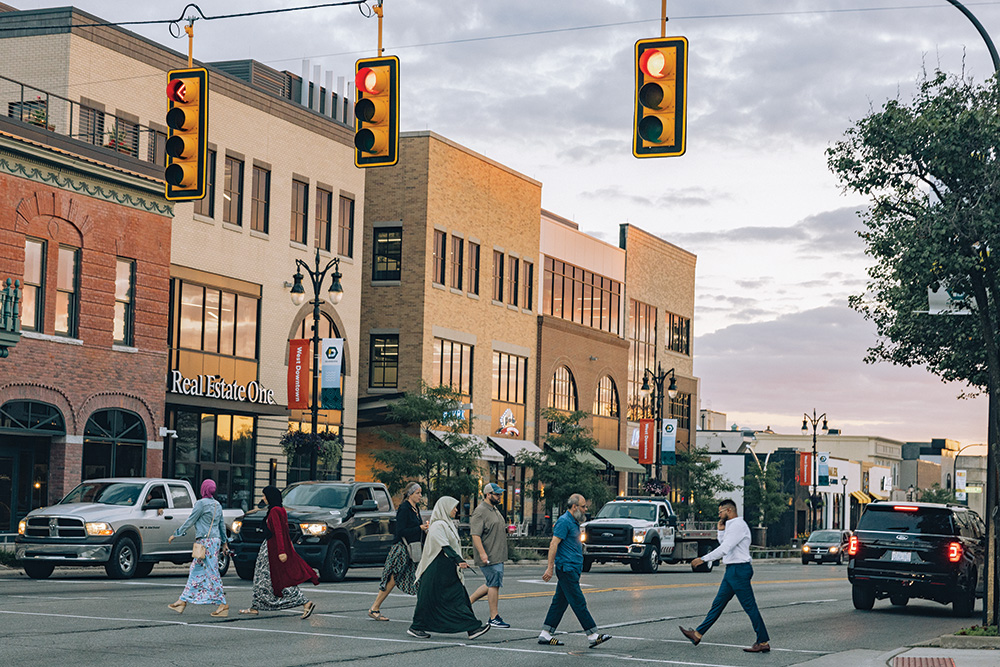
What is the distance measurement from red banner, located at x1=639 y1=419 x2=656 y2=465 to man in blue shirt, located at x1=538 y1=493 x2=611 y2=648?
40.7m

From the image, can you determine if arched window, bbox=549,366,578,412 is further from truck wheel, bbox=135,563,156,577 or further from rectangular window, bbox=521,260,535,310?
truck wheel, bbox=135,563,156,577

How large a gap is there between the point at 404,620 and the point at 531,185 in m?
45.1

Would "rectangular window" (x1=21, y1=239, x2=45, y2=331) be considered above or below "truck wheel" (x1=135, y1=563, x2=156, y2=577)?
above

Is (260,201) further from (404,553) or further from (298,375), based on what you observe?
(404,553)

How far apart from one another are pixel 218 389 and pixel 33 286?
29.2 ft

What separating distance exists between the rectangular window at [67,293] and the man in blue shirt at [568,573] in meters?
22.0

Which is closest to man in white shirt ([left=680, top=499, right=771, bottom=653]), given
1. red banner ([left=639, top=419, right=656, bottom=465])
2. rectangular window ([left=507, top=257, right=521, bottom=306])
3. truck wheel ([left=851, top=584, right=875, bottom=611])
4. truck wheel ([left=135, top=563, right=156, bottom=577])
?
truck wheel ([left=851, top=584, right=875, bottom=611])

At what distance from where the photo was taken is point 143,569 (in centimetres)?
2644

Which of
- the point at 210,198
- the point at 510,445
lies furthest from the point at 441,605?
the point at 510,445

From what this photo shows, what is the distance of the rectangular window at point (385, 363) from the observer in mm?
52656

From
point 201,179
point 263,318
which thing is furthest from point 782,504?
point 201,179

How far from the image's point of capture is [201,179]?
47.6 feet

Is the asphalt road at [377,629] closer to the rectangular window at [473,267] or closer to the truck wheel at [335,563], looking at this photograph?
the truck wheel at [335,563]

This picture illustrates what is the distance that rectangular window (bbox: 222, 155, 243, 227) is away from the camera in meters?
43.6
